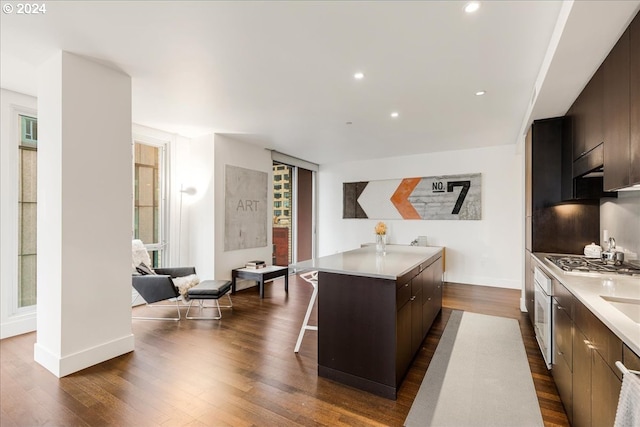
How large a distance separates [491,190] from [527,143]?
2.08 m

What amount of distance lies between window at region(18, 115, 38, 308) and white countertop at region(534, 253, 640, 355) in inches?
211

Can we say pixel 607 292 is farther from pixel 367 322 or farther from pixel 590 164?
pixel 367 322

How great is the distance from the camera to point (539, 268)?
9.36 ft

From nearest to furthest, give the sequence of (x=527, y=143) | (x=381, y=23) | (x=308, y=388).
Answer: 1. (x=381, y=23)
2. (x=308, y=388)
3. (x=527, y=143)

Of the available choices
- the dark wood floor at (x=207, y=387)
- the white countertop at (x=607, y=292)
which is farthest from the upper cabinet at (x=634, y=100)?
the dark wood floor at (x=207, y=387)

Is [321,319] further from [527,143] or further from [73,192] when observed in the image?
[527,143]

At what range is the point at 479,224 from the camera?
19.8 ft

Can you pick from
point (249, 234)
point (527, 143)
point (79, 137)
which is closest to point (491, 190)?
point (527, 143)

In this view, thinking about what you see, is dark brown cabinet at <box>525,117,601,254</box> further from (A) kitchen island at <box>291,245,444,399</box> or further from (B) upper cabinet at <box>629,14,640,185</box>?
(A) kitchen island at <box>291,245,444,399</box>

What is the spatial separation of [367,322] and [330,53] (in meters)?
2.24

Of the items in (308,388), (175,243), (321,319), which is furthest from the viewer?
(175,243)

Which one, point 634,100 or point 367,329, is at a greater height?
point 634,100

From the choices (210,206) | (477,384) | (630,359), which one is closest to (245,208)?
(210,206)

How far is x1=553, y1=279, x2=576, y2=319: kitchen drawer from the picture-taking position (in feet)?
6.18
